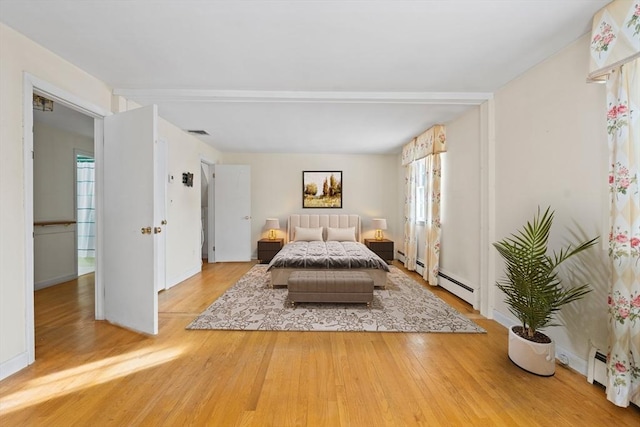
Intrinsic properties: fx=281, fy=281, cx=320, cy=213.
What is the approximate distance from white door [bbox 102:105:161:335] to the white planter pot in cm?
319

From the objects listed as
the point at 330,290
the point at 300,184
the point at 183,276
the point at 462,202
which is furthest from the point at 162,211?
the point at 462,202

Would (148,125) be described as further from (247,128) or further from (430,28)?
(430,28)

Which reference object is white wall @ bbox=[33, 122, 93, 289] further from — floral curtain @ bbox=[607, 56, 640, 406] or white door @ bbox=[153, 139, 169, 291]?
floral curtain @ bbox=[607, 56, 640, 406]

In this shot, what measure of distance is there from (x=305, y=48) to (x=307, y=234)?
412 cm

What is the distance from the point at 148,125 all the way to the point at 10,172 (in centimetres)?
105

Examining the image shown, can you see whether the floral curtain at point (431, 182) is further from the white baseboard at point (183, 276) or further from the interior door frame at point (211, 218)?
the interior door frame at point (211, 218)

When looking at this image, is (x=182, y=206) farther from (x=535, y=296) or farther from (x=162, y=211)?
(x=535, y=296)

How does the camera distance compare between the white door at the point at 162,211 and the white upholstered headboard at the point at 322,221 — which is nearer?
the white door at the point at 162,211

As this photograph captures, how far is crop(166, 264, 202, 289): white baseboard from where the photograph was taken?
4.25 metres

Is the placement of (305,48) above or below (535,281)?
above

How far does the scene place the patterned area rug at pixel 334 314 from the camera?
287 cm

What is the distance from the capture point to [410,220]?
5566 mm

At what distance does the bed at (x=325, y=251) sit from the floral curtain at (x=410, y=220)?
99 cm

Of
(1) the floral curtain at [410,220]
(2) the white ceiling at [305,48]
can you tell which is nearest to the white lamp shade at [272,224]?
(1) the floral curtain at [410,220]
